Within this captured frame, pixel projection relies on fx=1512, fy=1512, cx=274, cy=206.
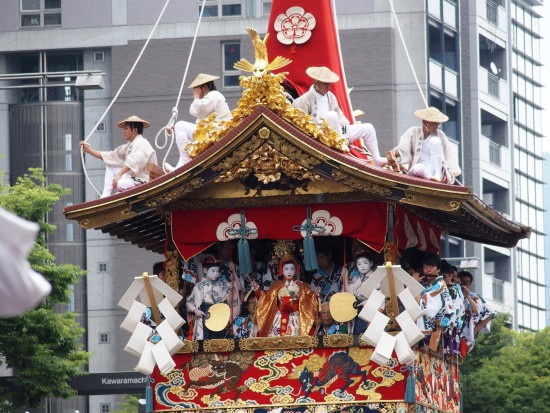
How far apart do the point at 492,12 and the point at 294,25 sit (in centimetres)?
3499

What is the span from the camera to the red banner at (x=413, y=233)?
1388 cm

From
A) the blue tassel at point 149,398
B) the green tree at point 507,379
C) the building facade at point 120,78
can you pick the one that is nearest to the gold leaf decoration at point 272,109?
the blue tassel at point 149,398

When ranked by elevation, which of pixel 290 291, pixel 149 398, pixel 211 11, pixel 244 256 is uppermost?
pixel 211 11

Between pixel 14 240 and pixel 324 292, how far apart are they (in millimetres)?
8619

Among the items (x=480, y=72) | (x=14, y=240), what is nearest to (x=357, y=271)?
(x=14, y=240)

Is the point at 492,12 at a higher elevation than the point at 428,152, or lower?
higher

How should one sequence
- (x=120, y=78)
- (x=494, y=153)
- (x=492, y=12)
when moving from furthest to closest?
1. (x=492, y=12)
2. (x=494, y=153)
3. (x=120, y=78)

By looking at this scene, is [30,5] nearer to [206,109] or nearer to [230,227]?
[206,109]

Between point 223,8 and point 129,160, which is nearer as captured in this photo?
point 129,160

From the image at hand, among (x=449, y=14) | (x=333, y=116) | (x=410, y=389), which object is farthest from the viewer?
(x=449, y=14)

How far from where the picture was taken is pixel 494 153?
49000mm

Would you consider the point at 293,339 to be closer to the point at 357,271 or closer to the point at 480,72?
the point at 357,271

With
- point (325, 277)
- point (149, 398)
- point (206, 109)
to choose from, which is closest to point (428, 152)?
point (325, 277)

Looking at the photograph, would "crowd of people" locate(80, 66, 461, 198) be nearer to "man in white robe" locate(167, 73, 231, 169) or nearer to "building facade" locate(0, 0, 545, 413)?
"man in white robe" locate(167, 73, 231, 169)
